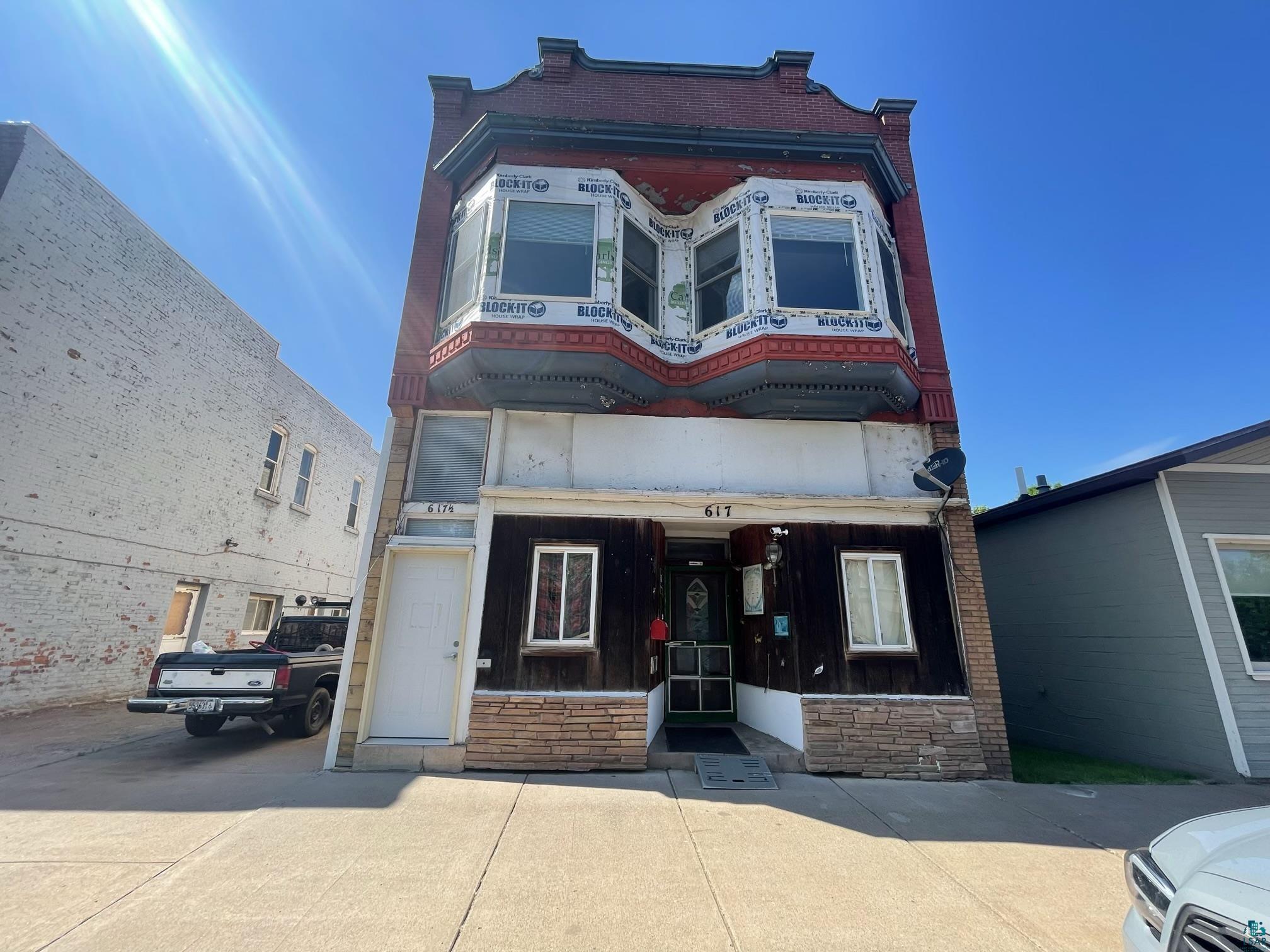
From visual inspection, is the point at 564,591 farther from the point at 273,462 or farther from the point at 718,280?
the point at 273,462

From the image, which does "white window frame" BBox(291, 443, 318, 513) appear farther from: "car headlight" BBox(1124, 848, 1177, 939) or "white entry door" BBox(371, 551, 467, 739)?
"car headlight" BBox(1124, 848, 1177, 939)

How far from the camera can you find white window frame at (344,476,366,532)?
18594 millimetres

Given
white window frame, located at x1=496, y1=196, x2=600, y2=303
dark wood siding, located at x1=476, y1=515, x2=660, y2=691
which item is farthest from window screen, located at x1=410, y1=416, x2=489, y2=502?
white window frame, located at x1=496, y1=196, x2=600, y2=303

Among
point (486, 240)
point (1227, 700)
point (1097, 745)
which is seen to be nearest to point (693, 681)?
point (1097, 745)

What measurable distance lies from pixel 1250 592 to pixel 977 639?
12.5 ft

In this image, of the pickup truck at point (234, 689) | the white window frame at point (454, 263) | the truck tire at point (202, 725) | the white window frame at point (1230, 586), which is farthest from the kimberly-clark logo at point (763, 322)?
the truck tire at point (202, 725)

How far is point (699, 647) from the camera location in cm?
858

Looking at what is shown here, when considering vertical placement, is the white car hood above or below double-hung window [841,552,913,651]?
below

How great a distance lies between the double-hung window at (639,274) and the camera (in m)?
8.27

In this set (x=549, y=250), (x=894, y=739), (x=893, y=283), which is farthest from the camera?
(x=893, y=283)

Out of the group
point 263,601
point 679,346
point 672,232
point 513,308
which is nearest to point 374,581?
point 513,308

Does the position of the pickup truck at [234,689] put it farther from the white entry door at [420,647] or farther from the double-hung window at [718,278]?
the double-hung window at [718,278]

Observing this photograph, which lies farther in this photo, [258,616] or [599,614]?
[258,616]

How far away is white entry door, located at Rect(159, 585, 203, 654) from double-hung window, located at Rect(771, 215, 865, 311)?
47.8ft
